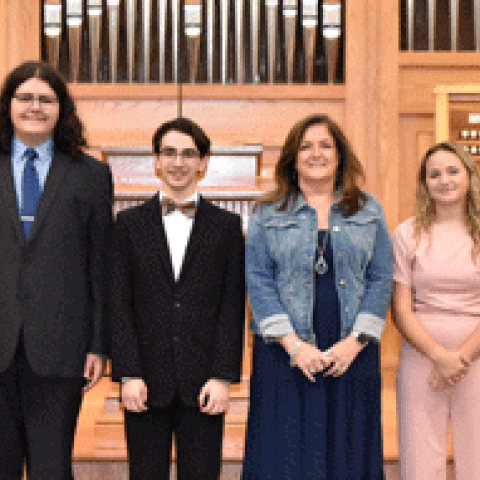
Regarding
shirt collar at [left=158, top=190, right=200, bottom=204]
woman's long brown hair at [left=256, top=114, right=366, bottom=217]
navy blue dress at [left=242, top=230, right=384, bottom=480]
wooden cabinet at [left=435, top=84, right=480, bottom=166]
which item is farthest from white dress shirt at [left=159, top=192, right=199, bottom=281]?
wooden cabinet at [left=435, top=84, right=480, bottom=166]

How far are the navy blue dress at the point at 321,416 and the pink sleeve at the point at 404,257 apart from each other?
Result: 0.30 metres

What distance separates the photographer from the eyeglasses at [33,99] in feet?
7.57

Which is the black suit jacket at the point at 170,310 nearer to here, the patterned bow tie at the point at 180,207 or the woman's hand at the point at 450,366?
the patterned bow tie at the point at 180,207

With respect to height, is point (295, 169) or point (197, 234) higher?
point (295, 169)

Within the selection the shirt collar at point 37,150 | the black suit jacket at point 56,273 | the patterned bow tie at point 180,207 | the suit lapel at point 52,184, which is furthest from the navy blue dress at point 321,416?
the shirt collar at point 37,150

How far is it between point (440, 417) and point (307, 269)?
0.66m

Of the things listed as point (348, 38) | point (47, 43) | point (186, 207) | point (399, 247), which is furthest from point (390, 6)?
point (186, 207)

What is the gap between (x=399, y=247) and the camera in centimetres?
264

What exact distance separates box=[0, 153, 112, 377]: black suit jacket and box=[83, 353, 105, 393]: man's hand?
0.07 feet

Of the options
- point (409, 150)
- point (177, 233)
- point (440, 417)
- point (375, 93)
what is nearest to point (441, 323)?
point (440, 417)

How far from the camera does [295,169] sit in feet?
8.50

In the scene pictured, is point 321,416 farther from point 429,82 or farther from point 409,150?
point 429,82

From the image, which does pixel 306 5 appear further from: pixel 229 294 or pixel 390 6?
pixel 229 294

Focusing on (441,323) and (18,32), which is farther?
(18,32)
